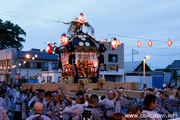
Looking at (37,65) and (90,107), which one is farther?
(37,65)

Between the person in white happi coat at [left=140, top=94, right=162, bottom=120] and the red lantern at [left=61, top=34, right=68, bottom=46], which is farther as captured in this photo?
the red lantern at [left=61, top=34, right=68, bottom=46]

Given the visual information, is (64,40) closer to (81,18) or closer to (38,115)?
(81,18)

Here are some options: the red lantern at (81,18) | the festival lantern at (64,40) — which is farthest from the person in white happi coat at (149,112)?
the red lantern at (81,18)

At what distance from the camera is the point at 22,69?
40.6 m

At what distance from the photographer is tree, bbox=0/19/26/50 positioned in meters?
41.4

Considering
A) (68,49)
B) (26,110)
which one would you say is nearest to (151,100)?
(26,110)

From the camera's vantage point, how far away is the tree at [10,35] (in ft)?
136

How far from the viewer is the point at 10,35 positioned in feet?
139

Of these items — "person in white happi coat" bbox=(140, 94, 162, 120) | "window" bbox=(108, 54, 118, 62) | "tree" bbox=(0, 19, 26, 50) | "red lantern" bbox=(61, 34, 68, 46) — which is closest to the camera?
"person in white happi coat" bbox=(140, 94, 162, 120)

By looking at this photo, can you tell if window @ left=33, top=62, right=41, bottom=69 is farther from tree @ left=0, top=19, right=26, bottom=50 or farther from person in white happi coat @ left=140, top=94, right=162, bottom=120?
person in white happi coat @ left=140, top=94, right=162, bottom=120

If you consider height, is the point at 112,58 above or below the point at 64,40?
below

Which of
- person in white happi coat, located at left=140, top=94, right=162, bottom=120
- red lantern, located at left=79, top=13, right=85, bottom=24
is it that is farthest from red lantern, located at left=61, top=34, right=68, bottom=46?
person in white happi coat, located at left=140, top=94, right=162, bottom=120

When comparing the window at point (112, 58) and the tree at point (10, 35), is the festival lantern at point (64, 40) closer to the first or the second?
the window at point (112, 58)

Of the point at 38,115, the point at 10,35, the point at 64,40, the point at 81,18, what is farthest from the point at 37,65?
the point at 38,115
